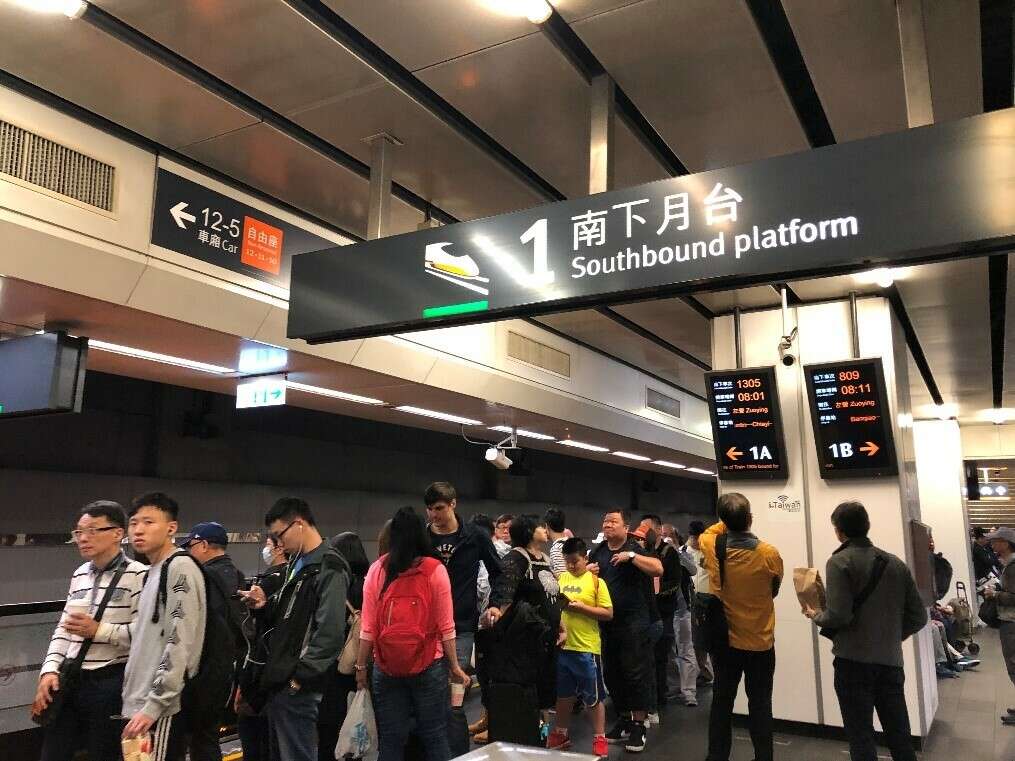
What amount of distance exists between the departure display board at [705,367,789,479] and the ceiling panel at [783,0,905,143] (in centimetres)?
263

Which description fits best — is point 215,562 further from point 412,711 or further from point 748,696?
point 748,696

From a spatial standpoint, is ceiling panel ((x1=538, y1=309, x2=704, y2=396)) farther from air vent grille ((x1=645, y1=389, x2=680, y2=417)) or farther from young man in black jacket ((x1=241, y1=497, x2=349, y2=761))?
young man in black jacket ((x1=241, y1=497, x2=349, y2=761))

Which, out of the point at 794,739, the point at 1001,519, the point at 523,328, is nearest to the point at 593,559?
the point at 794,739

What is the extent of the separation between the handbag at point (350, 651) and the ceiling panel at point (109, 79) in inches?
97.7

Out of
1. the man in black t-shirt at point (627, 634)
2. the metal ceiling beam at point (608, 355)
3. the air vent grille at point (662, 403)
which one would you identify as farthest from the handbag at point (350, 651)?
the air vent grille at point (662, 403)

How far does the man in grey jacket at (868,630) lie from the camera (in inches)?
138

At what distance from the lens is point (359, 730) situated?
3.36m

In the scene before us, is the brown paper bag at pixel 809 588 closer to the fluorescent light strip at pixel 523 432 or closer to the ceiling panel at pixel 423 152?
the ceiling panel at pixel 423 152

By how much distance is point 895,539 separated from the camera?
5508mm

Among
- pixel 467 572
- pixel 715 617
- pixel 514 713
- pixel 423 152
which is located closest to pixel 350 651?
pixel 467 572

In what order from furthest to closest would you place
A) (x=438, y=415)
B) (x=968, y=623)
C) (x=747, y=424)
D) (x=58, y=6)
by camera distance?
(x=968, y=623) → (x=438, y=415) → (x=747, y=424) → (x=58, y=6)

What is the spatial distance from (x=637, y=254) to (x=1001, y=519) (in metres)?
15.5

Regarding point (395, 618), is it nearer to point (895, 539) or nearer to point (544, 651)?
point (544, 651)

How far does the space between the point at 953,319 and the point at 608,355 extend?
3.33 meters
